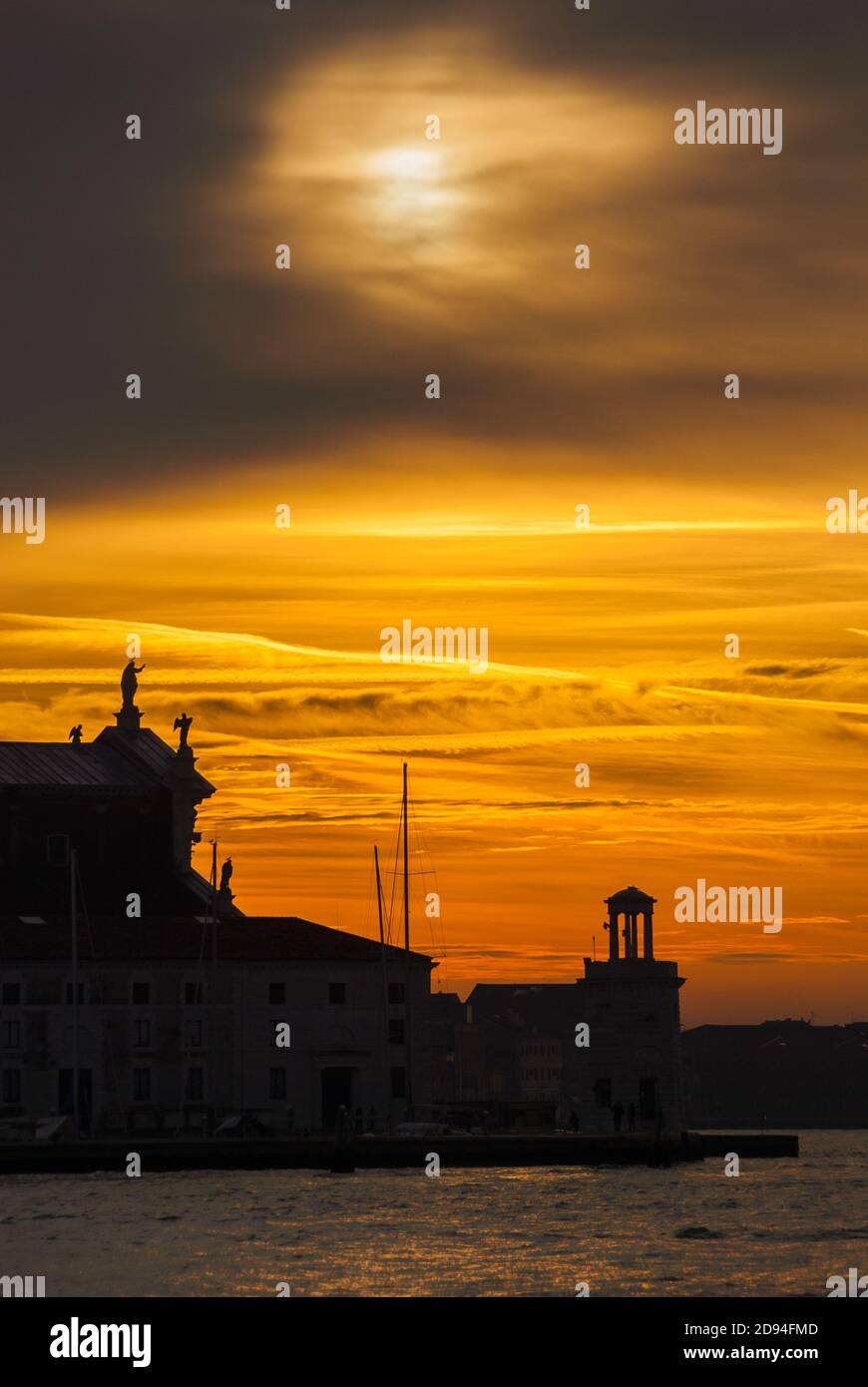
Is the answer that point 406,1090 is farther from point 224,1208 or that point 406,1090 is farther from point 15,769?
point 224,1208

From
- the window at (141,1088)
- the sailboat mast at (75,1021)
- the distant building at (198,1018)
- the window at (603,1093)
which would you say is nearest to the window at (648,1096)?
the window at (603,1093)

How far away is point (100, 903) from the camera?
11250 cm

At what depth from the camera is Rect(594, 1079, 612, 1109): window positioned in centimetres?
10785

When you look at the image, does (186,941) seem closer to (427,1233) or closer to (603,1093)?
(603,1093)

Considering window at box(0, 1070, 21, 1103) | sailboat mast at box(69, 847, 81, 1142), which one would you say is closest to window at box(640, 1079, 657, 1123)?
sailboat mast at box(69, 847, 81, 1142)

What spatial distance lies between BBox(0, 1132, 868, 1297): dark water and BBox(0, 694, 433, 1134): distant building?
1403 centimetres

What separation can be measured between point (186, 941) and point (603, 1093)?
18.7 meters

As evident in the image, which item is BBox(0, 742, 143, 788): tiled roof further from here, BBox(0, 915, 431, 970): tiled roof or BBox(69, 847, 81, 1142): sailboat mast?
BBox(69, 847, 81, 1142): sailboat mast

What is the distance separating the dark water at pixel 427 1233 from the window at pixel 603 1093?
16.7 meters

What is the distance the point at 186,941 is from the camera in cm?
10556

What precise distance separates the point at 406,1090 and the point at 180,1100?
919 cm


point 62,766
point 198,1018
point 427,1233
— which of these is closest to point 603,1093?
point 198,1018

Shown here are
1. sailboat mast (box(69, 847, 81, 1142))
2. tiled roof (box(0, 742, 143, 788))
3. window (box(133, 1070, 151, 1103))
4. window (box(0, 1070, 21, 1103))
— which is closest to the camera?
sailboat mast (box(69, 847, 81, 1142))
